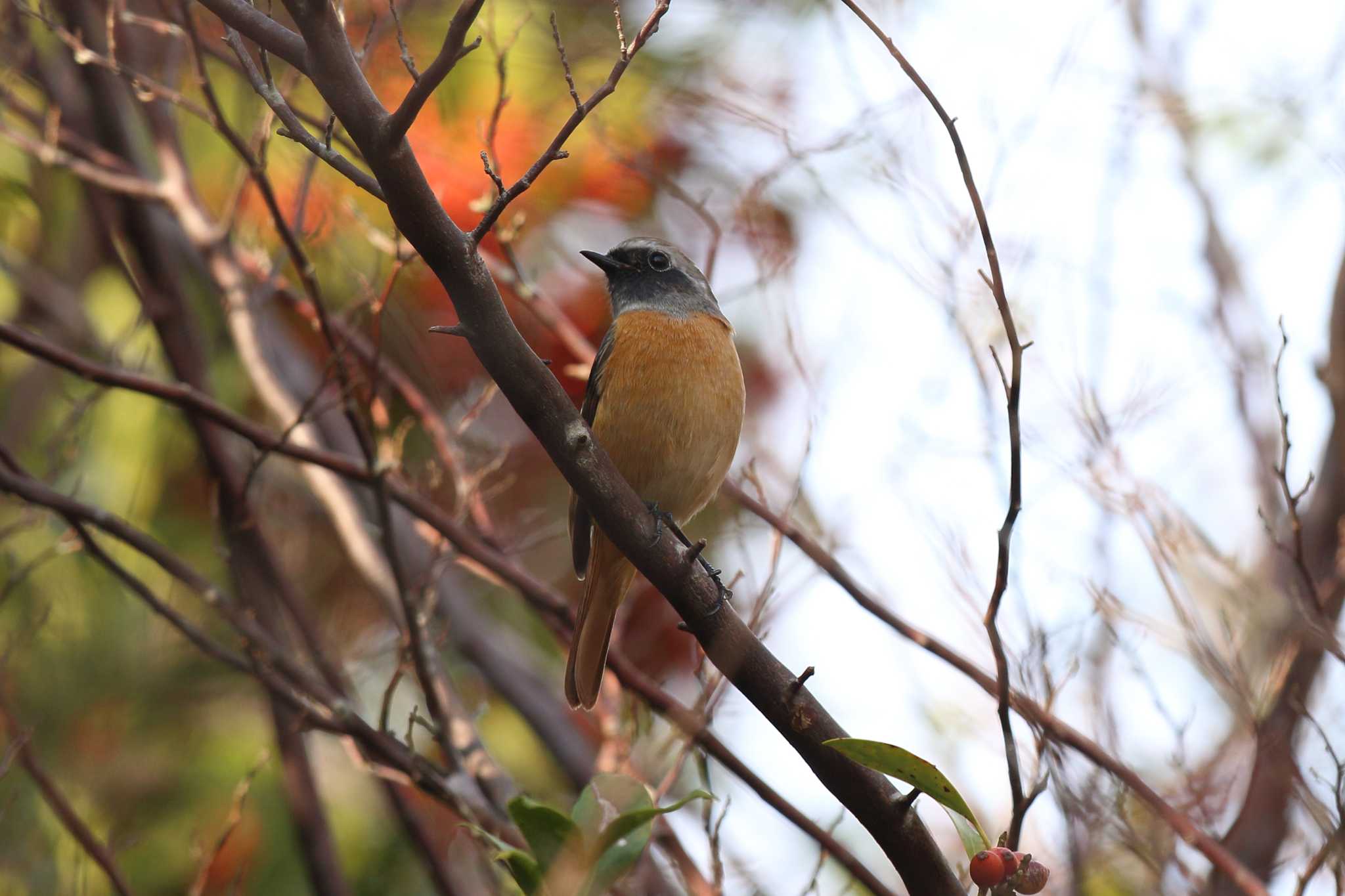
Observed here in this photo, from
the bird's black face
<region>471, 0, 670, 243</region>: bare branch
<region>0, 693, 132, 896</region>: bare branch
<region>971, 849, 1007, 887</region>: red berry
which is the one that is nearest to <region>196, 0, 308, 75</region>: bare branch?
<region>471, 0, 670, 243</region>: bare branch

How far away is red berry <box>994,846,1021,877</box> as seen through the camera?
224 cm

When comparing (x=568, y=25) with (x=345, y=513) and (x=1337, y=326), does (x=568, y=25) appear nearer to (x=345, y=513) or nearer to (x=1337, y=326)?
(x=345, y=513)

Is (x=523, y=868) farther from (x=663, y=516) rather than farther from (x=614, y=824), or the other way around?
(x=663, y=516)

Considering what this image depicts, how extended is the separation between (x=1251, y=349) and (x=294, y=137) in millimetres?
4292

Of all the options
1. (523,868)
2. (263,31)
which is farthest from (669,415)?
(523,868)

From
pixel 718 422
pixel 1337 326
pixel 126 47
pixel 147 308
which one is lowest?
pixel 147 308

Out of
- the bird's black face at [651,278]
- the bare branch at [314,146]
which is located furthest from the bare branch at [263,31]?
the bird's black face at [651,278]

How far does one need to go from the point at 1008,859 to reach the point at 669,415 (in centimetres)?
237

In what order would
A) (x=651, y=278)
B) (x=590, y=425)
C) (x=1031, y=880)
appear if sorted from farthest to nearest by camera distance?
1. (x=651, y=278)
2. (x=590, y=425)
3. (x=1031, y=880)

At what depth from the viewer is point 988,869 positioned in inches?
87.1

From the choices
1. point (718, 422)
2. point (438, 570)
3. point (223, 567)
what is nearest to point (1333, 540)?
point (718, 422)

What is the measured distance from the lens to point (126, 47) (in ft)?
16.0

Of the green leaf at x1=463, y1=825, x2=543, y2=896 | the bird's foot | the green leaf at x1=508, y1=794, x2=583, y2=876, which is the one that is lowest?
the green leaf at x1=463, y1=825, x2=543, y2=896

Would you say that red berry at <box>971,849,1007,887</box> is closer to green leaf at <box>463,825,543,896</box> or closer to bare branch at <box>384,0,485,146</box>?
green leaf at <box>463,825,543,896</box>
